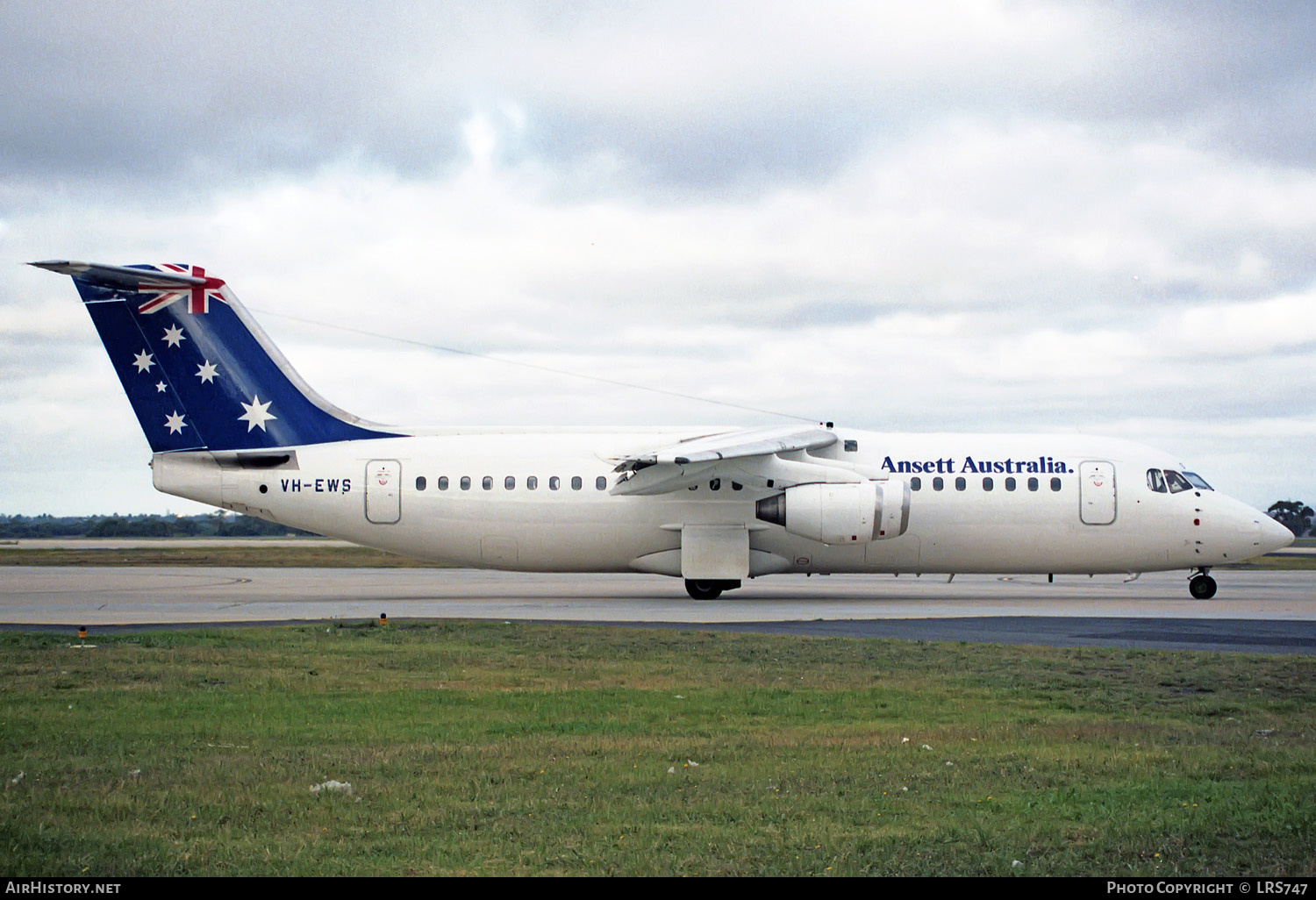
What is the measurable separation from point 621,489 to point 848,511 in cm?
521

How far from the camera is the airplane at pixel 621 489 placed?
2730 cm

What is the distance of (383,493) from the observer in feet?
90.9

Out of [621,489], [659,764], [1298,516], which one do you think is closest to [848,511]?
[621,489]

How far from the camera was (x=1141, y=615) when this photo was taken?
22422 mm

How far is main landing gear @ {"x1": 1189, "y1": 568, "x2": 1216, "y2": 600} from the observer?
2727 cm

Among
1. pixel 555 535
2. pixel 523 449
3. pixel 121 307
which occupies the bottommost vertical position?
pixel 555 535

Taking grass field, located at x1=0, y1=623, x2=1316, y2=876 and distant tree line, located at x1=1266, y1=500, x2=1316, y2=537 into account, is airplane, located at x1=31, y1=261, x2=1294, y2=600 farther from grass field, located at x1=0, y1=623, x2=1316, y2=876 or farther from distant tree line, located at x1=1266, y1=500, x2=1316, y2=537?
distant tree line, located at x1=1266, y1=500, x2=1316, y2=537

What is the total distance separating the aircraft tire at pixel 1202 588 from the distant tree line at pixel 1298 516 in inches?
2681

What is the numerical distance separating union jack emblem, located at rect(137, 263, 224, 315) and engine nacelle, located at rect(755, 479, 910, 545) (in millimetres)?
14240

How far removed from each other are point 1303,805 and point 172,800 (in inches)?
289

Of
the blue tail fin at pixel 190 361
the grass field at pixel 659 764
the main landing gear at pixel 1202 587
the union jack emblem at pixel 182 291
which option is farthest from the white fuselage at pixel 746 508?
the grass field at pixel 659 764

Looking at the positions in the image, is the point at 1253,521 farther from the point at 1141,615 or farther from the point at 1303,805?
the point at 1303,805
